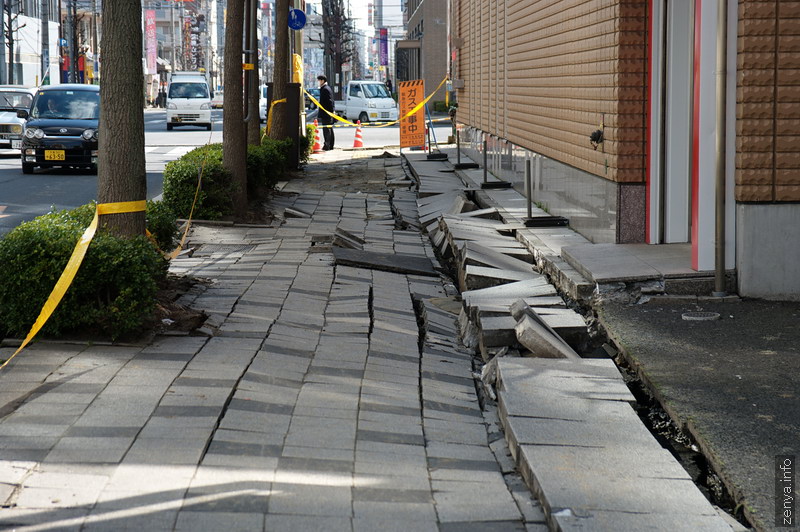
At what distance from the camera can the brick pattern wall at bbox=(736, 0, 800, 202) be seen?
7.84m

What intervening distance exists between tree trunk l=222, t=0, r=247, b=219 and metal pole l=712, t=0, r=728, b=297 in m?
6.89

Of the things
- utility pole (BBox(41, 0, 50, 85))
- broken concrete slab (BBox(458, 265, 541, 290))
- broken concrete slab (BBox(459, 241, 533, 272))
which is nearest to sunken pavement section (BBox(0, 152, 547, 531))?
broken concrete slab (BBox(458, 265, 541, 290))

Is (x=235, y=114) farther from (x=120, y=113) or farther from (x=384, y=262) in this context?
(x=120, y=113)

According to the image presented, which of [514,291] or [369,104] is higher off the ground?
[369,104]

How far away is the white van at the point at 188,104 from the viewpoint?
44.5 m

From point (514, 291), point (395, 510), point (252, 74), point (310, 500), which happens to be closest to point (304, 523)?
point (310, 500)

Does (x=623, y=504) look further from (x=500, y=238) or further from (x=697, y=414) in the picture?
(x=500, y=238)

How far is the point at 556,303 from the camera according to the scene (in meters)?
8.10

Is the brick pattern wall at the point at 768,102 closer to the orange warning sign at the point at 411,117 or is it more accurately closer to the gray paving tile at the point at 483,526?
the gray paving tile at the point at 483,526

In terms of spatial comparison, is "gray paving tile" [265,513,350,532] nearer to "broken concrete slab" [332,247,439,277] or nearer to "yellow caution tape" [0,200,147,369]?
"yellow caution tape" [0,200,147,369]

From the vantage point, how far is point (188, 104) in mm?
44500

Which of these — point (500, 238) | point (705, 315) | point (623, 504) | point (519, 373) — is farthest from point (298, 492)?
point (500, 238)

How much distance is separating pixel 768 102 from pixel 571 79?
170 inches

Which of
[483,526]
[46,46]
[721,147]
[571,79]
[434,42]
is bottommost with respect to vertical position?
[483,526]
